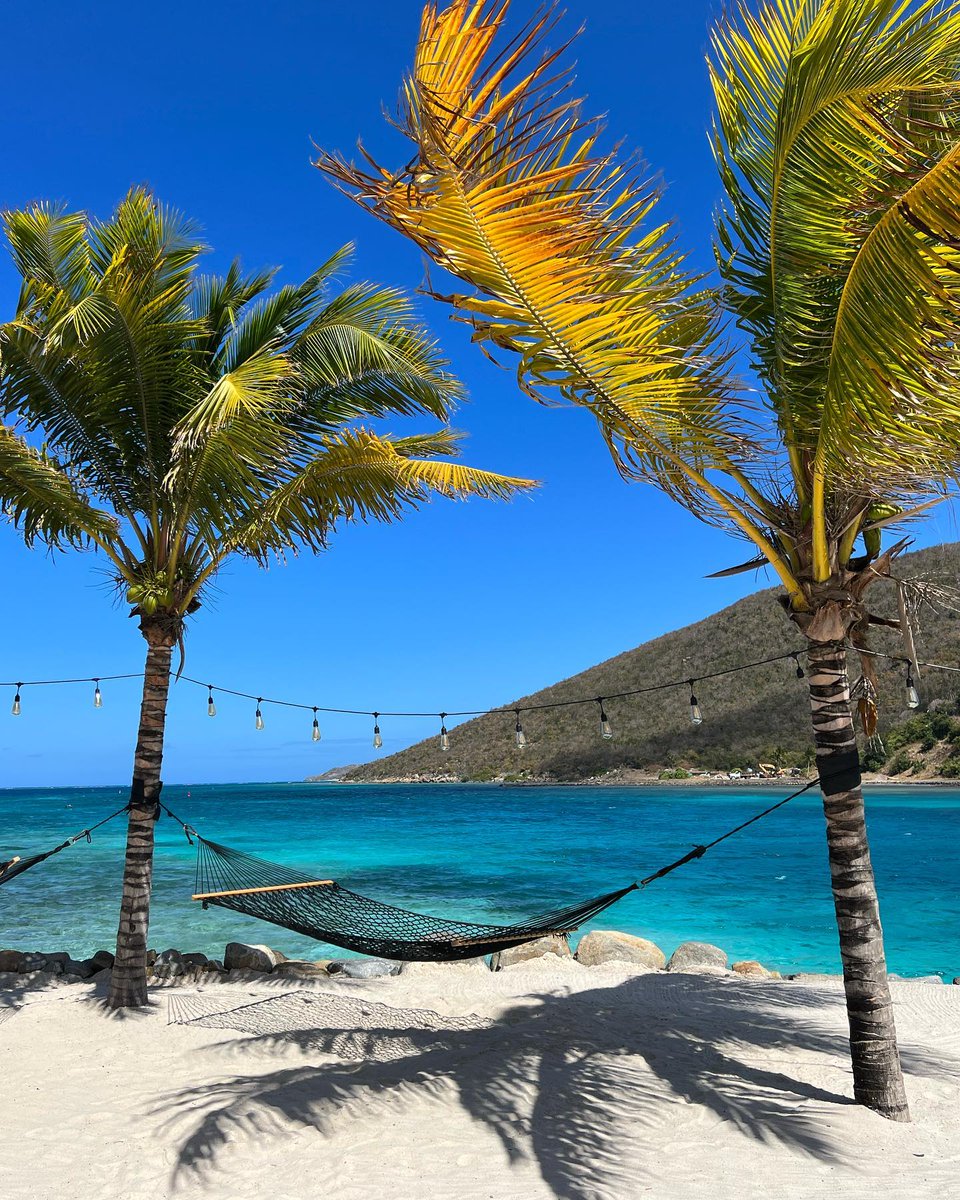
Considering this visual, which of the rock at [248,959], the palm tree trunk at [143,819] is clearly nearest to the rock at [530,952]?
the rock at [248,959]

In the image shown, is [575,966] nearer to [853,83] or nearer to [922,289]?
[922,289]

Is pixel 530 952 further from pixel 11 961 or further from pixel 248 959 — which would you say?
pixel 11 961

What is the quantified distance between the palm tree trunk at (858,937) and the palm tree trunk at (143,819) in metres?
3.23

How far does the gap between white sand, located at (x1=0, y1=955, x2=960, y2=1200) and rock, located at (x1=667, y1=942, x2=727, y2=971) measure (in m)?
1.33

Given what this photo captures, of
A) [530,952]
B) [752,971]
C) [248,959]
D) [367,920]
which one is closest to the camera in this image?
[367,920]

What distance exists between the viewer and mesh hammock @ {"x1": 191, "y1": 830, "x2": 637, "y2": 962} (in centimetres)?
358

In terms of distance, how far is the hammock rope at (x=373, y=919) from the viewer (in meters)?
3.57

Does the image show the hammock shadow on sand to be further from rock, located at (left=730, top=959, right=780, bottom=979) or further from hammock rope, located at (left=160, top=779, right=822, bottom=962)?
rock, located at (left=730, top=959, right=780, bottom=979)

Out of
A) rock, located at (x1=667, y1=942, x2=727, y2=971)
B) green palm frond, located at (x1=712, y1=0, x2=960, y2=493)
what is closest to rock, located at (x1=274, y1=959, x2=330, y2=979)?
rock, located at (x1=667, y1=942, x2=727, y2=971)

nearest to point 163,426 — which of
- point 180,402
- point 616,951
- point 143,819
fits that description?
point 180,402

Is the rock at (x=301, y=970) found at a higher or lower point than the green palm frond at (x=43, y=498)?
lower

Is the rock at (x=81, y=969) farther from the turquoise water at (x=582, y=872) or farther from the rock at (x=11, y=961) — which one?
the turquoise water at (x=582, y=872)

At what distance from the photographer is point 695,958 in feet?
19.5

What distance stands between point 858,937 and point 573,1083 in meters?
1.17
